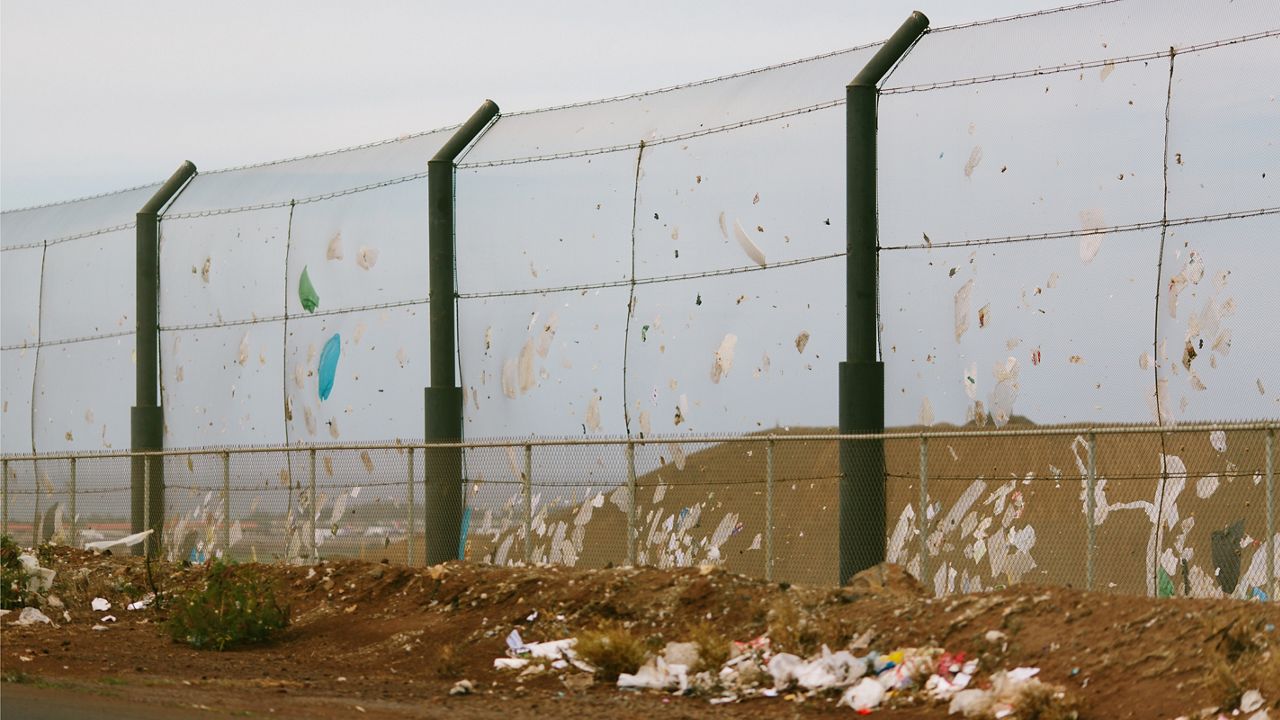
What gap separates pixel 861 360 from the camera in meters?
16.1

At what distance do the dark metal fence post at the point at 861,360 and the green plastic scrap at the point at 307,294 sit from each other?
8357mm

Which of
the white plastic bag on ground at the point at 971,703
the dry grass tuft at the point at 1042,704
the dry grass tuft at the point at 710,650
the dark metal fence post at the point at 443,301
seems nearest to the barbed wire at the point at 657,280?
the dark metal fence post at the point at 443,301

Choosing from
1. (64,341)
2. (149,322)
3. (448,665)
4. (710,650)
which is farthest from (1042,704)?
(64,341)

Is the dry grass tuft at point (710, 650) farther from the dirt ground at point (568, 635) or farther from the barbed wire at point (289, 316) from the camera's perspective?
the barbed wire at point (289, 316)

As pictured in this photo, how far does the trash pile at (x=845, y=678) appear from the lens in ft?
34.8

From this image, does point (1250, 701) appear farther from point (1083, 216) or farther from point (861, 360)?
point (861, 360)

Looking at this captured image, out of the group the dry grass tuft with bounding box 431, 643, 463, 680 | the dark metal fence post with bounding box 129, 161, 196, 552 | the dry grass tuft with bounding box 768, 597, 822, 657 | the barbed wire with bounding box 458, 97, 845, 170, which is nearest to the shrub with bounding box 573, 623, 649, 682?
the dry grass tuft with bounding box 768, 597, 822, 657

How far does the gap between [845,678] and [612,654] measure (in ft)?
5.75

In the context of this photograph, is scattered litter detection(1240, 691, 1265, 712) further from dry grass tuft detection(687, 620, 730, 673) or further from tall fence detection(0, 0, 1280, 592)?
tall fence detection(0, 0, 1280, 592)

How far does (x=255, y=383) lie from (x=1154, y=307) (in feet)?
40.2

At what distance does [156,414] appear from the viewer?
78.7 feet

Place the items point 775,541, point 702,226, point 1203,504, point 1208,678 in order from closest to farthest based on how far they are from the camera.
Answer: point 1208,678
point 1203,504
point 775,541
point 702,226

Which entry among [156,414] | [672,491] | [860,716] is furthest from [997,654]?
[156,414]

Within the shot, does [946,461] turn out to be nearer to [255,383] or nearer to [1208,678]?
[1208,678]
